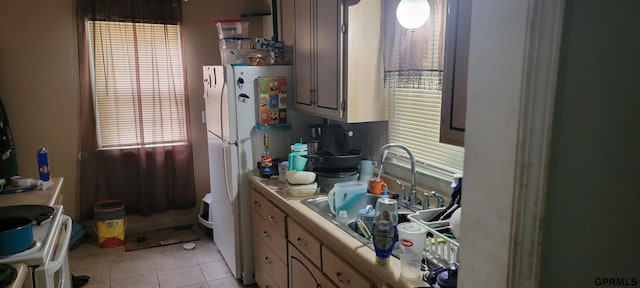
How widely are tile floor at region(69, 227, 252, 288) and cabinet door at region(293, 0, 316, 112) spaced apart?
1464 mm

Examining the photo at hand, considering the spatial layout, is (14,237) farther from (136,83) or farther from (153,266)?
(136,83)

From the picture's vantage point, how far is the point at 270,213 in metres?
2.58

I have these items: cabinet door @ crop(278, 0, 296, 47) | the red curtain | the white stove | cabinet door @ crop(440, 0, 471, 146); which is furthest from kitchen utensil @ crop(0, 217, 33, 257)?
the red curtain

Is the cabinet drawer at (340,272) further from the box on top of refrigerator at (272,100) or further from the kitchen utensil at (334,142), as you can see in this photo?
the box on top of refrigerator at (272,100)

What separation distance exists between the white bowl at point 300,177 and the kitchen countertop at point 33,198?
4.19 feet

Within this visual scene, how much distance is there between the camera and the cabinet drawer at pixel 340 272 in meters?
1.63

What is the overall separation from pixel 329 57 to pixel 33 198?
1.81 metres

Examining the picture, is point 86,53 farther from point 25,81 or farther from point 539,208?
point 539,208

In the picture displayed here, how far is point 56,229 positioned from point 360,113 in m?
1.59

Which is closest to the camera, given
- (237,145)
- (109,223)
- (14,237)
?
(14,237)

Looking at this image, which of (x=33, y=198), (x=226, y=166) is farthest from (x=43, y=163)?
(x=226, y=166)

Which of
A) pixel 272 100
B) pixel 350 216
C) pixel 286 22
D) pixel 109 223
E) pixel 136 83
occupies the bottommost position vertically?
pixel 109 223

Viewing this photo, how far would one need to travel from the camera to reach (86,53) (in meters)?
3.56

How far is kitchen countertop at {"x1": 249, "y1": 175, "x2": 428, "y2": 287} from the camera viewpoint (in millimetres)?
1453
